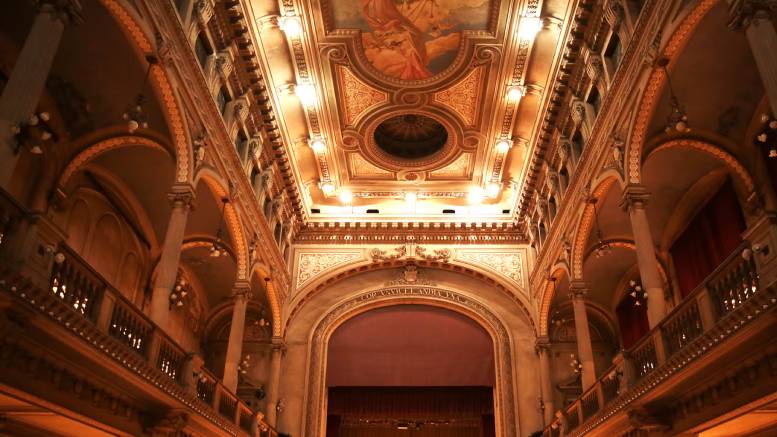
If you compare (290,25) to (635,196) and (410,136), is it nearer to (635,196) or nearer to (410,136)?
(410,136)

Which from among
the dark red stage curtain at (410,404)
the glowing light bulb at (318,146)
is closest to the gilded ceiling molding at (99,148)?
the glowing light bulb at (318,146)

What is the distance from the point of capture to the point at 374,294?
19688 mm

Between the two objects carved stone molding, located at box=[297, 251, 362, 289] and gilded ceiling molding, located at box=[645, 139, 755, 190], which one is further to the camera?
carved stone molding, located at box=[297, 251, 362, 289]

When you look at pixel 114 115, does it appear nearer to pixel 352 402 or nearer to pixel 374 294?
pixel 374 294

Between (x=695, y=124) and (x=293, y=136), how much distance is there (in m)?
10.5

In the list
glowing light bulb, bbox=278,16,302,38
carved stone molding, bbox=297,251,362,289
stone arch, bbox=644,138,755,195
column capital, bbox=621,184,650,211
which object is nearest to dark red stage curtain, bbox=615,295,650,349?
stone arch, bbox=644,138,755,195

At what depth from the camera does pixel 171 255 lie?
420 inches

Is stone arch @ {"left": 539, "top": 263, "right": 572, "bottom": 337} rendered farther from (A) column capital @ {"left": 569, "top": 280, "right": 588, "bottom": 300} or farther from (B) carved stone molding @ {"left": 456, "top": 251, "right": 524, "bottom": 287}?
(B) carved stone molding @ {"left": 456, "top": 251, "right": 524, "bottom": 287}

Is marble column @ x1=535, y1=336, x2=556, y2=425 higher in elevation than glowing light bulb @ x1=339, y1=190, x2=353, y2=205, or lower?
lower

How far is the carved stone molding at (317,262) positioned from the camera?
19703 millimetres

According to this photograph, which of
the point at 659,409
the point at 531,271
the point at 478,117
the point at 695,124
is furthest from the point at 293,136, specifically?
the point at 659,409

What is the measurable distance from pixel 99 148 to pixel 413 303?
420 inches

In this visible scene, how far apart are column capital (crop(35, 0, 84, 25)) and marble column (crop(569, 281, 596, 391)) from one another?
38.3ft

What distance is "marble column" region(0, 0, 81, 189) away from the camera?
20.5ft
